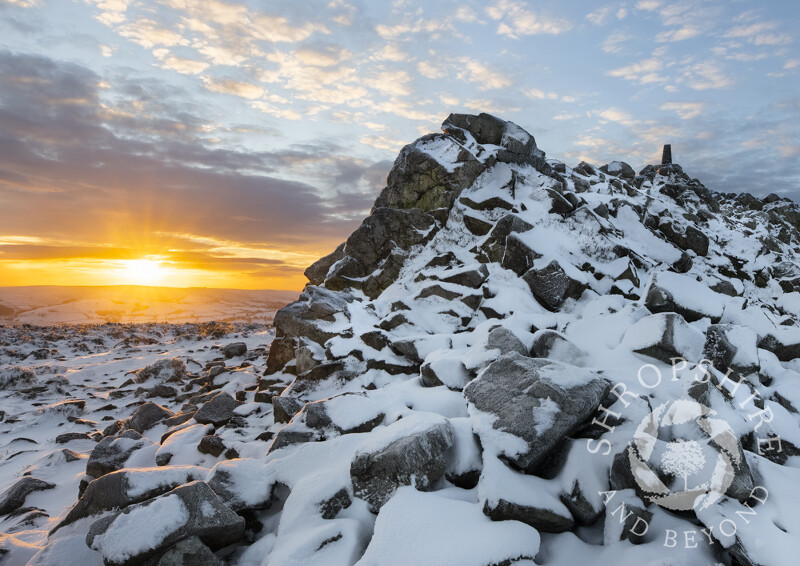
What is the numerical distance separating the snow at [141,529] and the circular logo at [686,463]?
6.53 meters

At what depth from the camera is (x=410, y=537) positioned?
4789 millimetres

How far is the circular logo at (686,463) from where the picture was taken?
494cm

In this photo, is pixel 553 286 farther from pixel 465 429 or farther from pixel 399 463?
pixel 399 463

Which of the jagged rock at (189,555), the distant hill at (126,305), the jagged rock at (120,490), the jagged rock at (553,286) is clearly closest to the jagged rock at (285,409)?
the jagged rock at (120,490)

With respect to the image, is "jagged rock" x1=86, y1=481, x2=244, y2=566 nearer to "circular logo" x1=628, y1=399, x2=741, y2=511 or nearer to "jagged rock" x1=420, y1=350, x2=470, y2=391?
"jagged rock" x1=420, y1=350, x2=470, y2=391

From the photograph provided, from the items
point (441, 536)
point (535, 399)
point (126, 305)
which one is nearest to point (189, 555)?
point (441, 536)

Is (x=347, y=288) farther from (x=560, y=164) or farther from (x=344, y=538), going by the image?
(x=560, y=164)

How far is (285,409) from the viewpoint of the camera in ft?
31.9

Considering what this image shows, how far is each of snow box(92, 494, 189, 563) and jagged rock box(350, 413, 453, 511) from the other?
255 centimetres

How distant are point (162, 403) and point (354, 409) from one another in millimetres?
11660

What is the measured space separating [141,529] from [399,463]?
3.64m

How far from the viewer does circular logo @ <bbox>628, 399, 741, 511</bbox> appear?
4.94 m

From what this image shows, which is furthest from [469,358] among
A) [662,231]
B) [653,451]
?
[662,231]

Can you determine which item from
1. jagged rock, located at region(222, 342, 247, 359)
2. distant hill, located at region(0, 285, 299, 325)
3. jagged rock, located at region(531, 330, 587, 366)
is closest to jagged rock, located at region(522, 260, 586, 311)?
jagged rock, located at region(531, 330, 587, 366)
